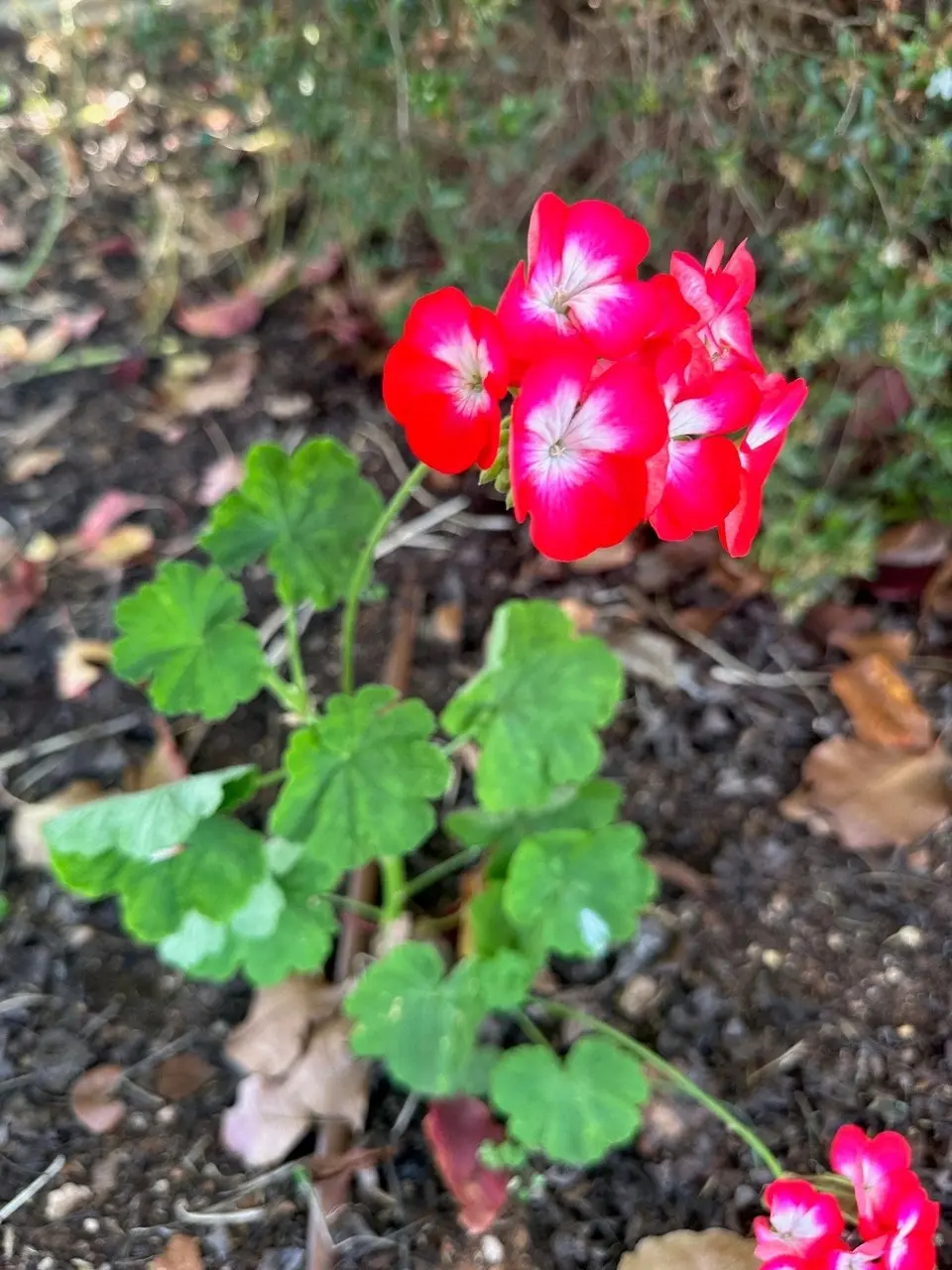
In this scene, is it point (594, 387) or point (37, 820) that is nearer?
point (594, 387)

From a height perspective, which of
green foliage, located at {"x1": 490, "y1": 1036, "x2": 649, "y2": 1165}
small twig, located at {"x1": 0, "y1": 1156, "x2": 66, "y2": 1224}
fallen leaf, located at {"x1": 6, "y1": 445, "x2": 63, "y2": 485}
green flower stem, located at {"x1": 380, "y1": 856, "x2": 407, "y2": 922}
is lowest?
small twig, located at {"x1": 0, "y1": 1156, "x2": 66, "y2": 1224}

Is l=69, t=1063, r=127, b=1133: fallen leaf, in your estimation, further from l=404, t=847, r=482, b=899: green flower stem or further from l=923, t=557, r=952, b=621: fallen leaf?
l=923, t=557, r=952, b=621: fallen leaf

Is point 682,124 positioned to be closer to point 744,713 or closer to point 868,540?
point 868,540

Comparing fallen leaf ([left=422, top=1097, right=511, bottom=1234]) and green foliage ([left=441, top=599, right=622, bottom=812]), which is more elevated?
green foliage ([left=441, top=599, right=622, bottom=812])

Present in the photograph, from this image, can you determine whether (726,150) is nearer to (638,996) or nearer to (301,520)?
(301,520)

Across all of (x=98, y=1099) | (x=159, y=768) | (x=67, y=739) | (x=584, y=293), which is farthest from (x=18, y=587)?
(x=584, y=293)

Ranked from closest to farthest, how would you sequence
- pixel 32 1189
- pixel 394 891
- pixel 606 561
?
pixel 32 1189 → pixel 394 891 → pixel 606 561

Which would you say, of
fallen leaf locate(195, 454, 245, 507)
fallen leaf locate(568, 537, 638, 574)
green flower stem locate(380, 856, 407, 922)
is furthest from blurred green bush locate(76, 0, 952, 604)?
green flower stem locate(380, 856, 407, 922)
